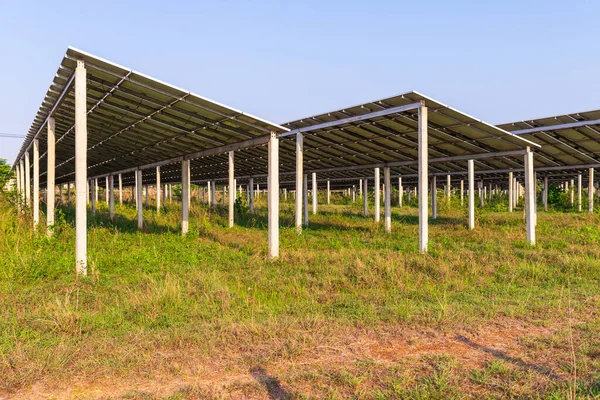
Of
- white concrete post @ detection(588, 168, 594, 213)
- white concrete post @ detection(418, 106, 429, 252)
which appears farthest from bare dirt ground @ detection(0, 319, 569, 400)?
white concrete post @ detection(588, 168, 594, 213)

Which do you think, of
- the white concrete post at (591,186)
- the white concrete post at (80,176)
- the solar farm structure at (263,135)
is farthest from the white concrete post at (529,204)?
the white concrete post at (591,186)

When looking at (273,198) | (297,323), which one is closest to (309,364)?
(297,323)

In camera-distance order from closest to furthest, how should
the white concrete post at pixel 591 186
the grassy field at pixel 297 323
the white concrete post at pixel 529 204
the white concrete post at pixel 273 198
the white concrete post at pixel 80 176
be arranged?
the grassy field at pixel 297 323 < the white concrete post at pixel 80 176 < the white concrete post at pixel 273 198 < the white concrete post at pixel 529 204 < the white concrete post at pixel 591 186

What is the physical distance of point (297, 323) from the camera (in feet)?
24.1

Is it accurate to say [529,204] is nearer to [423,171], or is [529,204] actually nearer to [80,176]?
[423,171]

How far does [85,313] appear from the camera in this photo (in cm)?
780

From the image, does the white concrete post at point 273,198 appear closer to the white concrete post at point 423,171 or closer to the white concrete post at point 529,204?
the white concrete post at point 423,171

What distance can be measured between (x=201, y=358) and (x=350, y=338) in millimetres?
2191

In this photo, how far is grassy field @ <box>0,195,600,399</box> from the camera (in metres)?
5.13

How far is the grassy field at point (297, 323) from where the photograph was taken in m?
5.13

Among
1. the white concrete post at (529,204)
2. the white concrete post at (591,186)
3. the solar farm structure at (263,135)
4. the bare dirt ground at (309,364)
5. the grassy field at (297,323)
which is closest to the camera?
the bare dirt ground at (309,364)

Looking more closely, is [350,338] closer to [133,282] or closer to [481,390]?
[481,390]

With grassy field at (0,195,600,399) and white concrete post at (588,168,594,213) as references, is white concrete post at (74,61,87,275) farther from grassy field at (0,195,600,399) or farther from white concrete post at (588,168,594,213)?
A: white concrete post at (588,168,594,213)

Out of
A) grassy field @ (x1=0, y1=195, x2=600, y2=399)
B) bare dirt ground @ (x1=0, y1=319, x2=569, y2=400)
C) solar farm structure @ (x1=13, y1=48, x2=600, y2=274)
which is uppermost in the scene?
solar farm structure @ (x1=13, y1=48, x2=600, y2=274)
